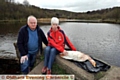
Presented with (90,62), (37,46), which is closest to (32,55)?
(37,46)

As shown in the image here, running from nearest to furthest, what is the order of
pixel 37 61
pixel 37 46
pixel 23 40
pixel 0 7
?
1. pixel 23 40
2. pixel 37 46
3. pixel 37 61
4. pixel 0 7

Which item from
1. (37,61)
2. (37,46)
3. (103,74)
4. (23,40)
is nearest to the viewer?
(103,74)

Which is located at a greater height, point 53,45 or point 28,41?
point 28,41

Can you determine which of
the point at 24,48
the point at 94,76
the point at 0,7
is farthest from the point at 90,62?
the point at 0,7

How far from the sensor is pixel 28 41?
4.07 meters

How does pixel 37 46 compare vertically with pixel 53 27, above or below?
below

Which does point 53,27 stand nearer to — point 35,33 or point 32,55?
point 35,33

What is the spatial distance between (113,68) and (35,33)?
245cm

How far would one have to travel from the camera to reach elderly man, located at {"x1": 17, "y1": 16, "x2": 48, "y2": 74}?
3967 mm

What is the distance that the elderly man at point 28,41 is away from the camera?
3967 millimetres

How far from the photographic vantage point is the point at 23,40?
159 inches

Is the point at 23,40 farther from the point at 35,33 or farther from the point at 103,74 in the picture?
the point at 103,74

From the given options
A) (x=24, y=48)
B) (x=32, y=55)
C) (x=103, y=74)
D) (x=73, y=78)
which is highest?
(x=24, y=48)

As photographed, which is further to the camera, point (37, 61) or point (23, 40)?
point (37, 61)
